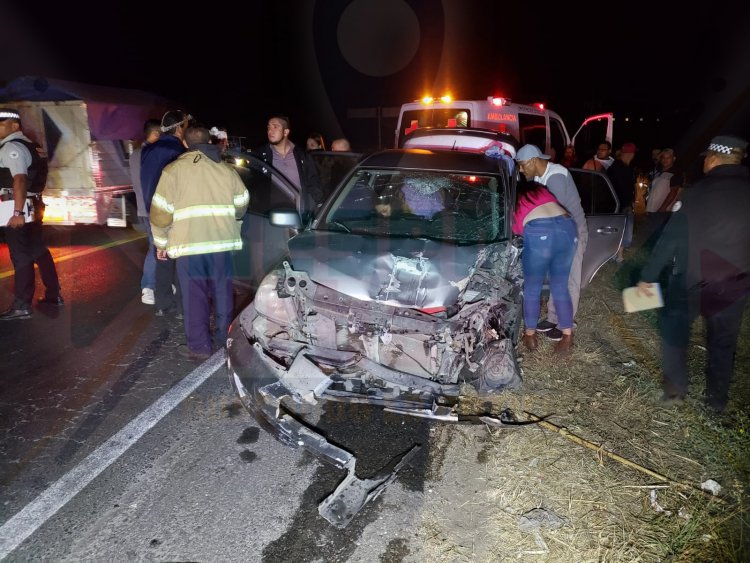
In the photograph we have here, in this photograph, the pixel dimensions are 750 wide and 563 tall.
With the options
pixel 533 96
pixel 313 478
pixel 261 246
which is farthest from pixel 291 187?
pixel 533 96

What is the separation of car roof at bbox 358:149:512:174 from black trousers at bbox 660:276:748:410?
5.55 ft

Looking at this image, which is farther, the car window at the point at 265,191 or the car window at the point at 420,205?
the car window at the point at 265,191

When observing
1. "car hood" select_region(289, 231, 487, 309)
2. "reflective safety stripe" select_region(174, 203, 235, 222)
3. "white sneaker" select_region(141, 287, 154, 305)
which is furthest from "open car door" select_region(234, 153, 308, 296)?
"car hood" select_region(289, 231, 487, 309)

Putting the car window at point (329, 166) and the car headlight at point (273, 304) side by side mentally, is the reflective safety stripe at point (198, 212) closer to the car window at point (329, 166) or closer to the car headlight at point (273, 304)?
the car headlight at point (273, 304)

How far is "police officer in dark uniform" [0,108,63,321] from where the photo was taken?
4820 millimetres

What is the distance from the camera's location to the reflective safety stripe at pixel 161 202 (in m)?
3.91

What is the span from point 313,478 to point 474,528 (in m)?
0.91

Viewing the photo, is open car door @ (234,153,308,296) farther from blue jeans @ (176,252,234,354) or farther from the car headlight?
the car headlight

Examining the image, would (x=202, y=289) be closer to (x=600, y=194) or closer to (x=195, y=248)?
(x=195, y=248)

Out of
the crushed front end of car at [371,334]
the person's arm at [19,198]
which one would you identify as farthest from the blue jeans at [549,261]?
the person's arm at [19,198]

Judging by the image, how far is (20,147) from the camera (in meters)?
4.84

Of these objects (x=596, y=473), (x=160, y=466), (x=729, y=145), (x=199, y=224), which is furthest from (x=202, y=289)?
(x=729, y=145)

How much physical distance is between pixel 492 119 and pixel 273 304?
618cm

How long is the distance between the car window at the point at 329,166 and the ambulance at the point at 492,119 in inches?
61.4
